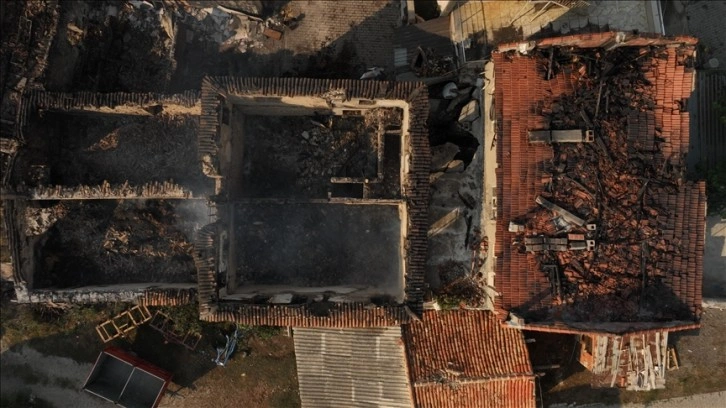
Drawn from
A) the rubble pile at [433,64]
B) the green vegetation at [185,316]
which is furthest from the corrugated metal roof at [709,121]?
the green vegetation at [185,316]

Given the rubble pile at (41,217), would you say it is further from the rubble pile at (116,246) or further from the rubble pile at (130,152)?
the rubble pile at (130,152)

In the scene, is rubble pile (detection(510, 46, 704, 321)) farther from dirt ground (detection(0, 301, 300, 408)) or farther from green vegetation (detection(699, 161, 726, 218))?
dirt ground (detection(0, 301, 300, 408))

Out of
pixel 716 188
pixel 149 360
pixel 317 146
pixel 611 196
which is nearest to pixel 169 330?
pixel 149 360

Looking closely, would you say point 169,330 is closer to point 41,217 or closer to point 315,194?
point 41,217

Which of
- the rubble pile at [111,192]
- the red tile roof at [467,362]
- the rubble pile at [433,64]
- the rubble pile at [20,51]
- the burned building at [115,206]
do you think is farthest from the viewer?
the rubble pile at [433,64]

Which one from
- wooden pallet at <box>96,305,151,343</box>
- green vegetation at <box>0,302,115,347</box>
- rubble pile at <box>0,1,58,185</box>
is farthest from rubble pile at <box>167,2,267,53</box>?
green vegetation at <box>0,302,115,347</box>

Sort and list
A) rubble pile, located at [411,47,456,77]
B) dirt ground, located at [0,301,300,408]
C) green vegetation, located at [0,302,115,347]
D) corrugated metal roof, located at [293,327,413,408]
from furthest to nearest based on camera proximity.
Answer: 1. dirt ground, located at [0,301,300,408]
2. green vegetation, located at [0,302,115,347]
3. rubble pile, located at [411,47,456,77]
4. corrugated metal roof, located at [293,327,413,408]

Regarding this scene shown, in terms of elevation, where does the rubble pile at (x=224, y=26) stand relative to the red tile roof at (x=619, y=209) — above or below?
above
